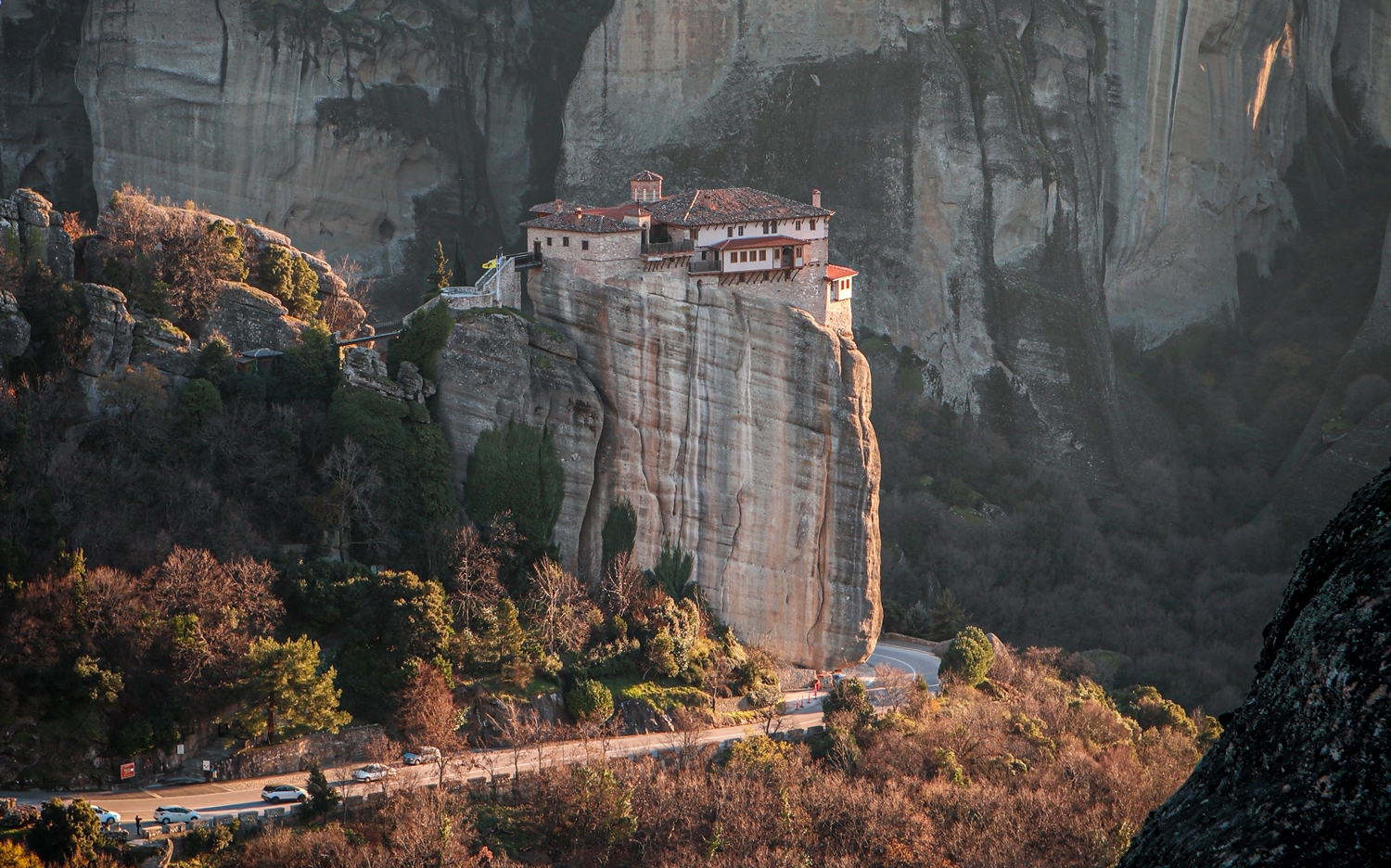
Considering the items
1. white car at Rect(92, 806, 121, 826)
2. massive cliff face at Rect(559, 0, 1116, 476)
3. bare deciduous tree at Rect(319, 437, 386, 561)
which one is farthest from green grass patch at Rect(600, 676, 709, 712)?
massive cliff face at Rect(559, 0, 1116, 476)

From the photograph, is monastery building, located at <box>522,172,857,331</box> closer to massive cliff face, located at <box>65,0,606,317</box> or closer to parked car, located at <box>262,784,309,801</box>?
parked car, located at <box>262,784,309,801</box>

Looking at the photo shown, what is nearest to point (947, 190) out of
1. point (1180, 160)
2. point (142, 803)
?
point (1180, 160)

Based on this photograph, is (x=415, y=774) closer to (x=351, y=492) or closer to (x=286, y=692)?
(x=286, y=692)

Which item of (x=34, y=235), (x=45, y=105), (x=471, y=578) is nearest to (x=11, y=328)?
(x=34, y=235)

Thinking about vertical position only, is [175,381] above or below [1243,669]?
above

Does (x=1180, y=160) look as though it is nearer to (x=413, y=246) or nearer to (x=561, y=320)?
(x=413, y=246)

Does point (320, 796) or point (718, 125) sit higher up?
point (718, 125)
